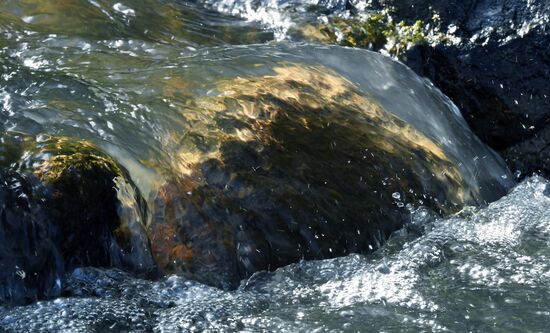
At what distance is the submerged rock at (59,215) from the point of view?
3.45 meters

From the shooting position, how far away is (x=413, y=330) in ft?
11.6

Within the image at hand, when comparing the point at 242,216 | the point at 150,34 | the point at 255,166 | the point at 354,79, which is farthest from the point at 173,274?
the point at 150,34

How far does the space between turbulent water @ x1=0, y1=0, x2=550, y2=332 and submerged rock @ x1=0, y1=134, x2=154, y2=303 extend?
0.08 metres

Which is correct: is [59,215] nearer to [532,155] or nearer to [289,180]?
[289,180]

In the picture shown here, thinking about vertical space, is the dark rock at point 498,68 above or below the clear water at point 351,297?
above

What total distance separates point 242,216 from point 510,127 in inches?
111

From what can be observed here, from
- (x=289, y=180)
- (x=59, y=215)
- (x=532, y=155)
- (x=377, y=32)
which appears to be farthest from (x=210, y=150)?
(x=532, y=155)

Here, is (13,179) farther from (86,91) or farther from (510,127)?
(510,127)

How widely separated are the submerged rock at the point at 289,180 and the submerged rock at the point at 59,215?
0.16 meters

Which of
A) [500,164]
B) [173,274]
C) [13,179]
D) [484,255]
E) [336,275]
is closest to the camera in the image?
[13,179]

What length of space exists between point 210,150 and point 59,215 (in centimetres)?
93

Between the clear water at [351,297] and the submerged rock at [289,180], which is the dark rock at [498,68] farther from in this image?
the clear water at [351,297]

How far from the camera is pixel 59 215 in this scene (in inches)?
140

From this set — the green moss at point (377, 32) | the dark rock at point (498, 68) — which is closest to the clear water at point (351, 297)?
the dark rock at point (498, 68)
